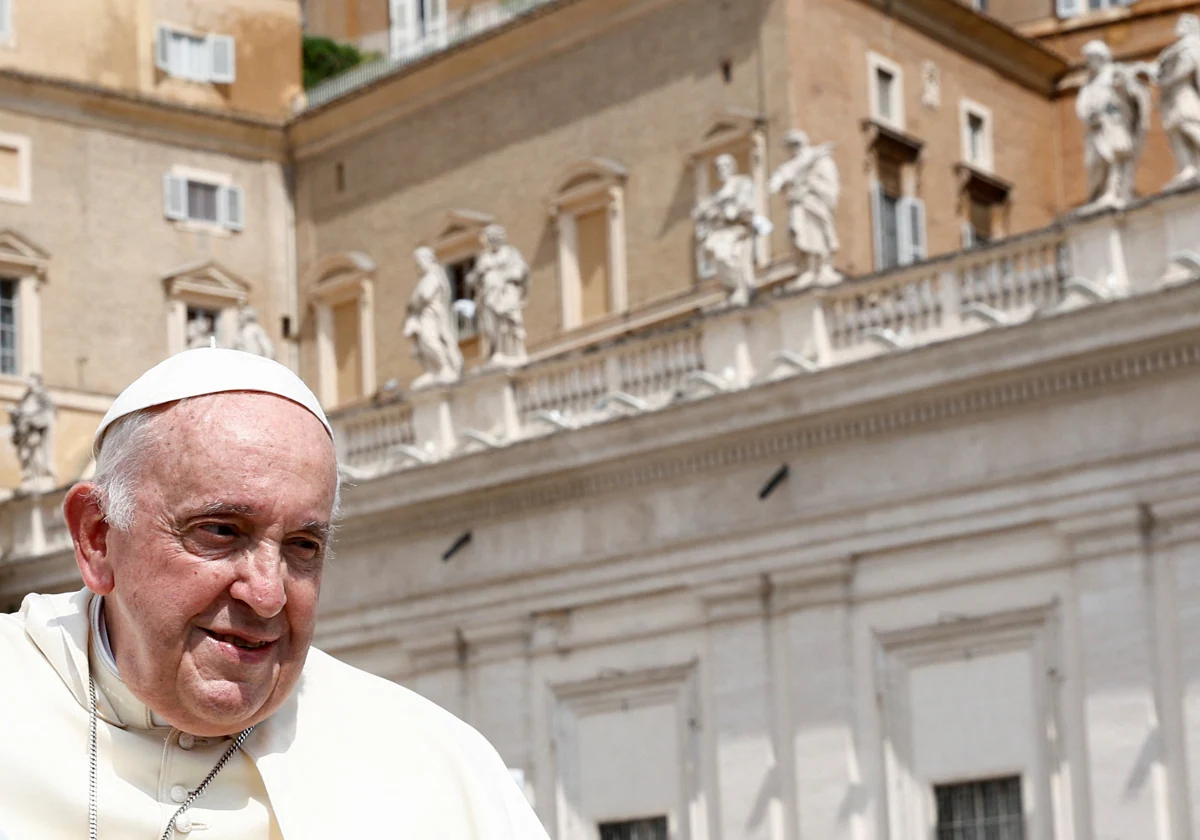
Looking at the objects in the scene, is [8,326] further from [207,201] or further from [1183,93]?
[1183,93]

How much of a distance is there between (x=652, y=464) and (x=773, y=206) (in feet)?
20.7

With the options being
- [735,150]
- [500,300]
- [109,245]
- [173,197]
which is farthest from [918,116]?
[109,245]

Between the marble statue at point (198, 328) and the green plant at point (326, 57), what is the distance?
8.84 metres

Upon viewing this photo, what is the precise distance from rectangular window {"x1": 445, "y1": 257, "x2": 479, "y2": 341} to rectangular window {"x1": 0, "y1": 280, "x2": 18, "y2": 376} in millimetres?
5301

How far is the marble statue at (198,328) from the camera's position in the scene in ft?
99.4

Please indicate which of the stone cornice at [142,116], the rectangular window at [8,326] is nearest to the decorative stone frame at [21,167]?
the stone cornice at [142,116]

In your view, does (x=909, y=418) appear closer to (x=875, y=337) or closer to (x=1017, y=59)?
(x=875, y=337)

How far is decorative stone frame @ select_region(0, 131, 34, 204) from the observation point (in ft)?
107

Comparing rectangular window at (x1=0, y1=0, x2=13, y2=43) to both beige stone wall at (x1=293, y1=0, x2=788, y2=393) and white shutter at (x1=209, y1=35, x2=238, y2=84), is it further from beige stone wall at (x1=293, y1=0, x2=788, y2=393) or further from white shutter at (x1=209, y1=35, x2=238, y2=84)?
beige stone wall at (x1=293, y1=0, x2=788, y2=393)

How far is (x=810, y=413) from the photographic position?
21.0 meters

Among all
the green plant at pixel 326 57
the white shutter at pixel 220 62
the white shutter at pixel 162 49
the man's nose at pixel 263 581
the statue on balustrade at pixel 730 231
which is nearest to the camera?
the man's nose at pixel 263 581

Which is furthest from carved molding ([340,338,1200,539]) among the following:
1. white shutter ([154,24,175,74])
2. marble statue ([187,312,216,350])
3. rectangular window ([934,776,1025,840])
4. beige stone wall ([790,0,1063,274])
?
white shutter ([154,24,175,74])

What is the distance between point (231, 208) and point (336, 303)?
6.19 feet

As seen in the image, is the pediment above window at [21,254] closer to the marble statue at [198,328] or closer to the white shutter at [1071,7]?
the marble statue at [198,328]
